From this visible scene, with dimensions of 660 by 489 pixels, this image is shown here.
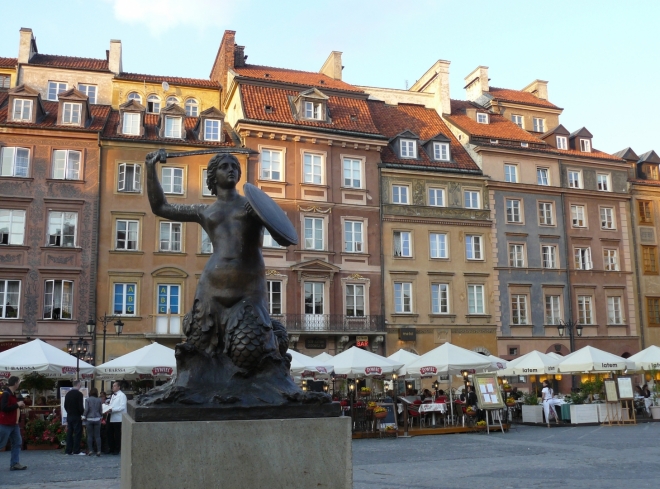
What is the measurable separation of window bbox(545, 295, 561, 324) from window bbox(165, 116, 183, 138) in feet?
65.2

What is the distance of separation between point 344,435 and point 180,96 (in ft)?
110

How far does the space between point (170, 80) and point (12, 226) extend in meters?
11.7

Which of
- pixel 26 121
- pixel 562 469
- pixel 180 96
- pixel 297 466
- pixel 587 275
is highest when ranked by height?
pixel 180 96

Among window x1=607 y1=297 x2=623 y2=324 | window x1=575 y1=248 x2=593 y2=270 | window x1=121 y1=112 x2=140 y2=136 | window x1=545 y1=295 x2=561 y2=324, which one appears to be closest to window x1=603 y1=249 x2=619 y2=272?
window x1=575 y1=248 x2=593 y2=270

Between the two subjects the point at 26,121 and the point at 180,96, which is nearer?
the point at 26,121

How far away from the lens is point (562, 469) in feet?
36.9

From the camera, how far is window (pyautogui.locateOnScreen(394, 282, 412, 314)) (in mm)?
33656

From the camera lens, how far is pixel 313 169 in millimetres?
33406

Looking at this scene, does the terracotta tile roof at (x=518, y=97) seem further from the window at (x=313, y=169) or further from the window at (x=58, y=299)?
the window at (x=58, y=299)

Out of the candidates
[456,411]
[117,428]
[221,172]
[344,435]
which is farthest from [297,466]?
[456,411]

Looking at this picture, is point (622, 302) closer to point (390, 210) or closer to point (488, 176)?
point (488, 176)

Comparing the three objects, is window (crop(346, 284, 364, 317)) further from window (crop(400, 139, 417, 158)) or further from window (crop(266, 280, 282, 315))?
window (crop(400, 139, 417, 158))

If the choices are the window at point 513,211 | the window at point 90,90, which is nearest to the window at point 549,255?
the window at point 513,211

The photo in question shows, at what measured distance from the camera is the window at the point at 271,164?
32.5 meters
